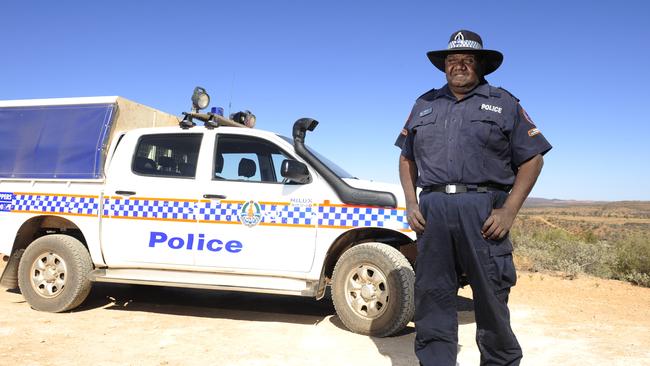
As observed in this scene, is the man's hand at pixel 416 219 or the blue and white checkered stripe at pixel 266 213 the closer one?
the man's hand at pixel 416 219

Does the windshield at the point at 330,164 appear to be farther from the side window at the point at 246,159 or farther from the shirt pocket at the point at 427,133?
the shirt pocket at the point at 427,133

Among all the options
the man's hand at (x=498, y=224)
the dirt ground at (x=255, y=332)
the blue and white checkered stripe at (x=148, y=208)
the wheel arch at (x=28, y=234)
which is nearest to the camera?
the man's hand at (x=498, y=224)

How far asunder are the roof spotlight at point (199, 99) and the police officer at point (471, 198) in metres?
3.42

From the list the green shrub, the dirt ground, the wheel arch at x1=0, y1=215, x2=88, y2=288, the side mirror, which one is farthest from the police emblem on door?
the green shrub

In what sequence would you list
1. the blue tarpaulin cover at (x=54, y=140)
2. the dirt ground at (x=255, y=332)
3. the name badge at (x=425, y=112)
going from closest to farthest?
the name badge at (x=425, y=112), the dirt ground at (x=255, y=332), the blue tarpaulin cover at (x=54, y=140)

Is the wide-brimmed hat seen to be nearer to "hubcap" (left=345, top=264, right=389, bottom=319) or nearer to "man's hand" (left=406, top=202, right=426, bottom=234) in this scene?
"man's hand" (left=406, top=202, right=426, bottom=234)

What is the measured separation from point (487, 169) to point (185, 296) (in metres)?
4.88

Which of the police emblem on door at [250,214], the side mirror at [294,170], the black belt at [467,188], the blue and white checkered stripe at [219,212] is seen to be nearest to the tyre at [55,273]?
the blue and white checkered stripe at [219,212]

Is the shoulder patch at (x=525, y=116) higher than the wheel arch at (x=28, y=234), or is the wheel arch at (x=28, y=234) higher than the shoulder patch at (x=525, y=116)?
the shoulder patch at (x=525, y=116)

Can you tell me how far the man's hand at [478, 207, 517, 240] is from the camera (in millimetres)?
2672

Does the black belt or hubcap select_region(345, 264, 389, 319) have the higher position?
the black belt

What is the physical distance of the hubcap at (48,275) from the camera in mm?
5383

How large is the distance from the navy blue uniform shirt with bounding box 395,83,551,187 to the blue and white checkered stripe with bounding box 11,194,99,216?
152 inches

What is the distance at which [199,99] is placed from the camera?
577cm
